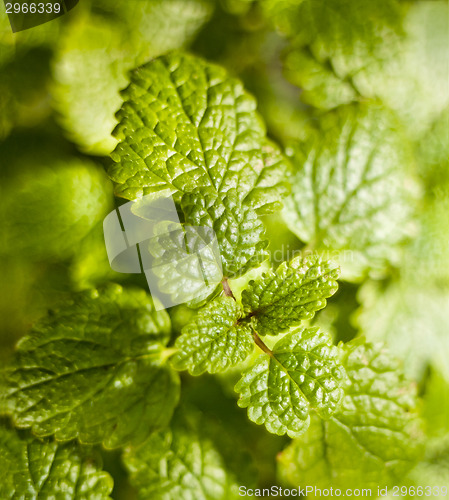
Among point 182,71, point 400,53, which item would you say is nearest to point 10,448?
point 182,71

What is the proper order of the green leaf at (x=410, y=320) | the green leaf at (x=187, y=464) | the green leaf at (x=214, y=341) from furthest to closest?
1. the green leaf at (x=410, y=320)
2. the green leaf at (x=187, y=464)
3. the green leaf at (x=214, y=341)

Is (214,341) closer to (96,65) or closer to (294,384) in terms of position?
(294,384)

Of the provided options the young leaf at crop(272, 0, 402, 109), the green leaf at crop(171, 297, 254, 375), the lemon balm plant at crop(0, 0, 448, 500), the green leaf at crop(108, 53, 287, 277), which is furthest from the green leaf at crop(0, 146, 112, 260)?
the young leaf at crop(272, 0, 402, 109)

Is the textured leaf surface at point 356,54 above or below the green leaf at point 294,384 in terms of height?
above

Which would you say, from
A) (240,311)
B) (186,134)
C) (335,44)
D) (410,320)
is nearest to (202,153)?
(186,134)

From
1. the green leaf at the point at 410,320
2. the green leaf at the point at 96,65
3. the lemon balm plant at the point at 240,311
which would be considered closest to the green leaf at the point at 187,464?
the lemon balm plant at the point at 240,311

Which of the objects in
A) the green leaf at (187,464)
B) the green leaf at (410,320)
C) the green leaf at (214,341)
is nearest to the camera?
Result: the green leaf at (214,341)

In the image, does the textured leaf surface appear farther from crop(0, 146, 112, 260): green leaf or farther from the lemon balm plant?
crop(0, 146, 112, 260): green leaf

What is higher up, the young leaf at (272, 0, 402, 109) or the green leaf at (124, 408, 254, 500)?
the young leaf at (272, 0, 402, 109)

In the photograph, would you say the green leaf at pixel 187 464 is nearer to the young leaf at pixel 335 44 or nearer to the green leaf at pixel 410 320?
the green leaf at pixel 410 320
